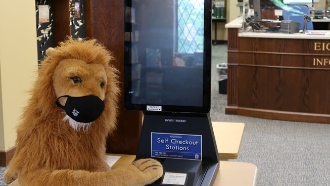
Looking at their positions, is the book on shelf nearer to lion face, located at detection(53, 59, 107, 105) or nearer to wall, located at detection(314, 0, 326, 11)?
lion face, located at detection(53, 59, 107, 105)

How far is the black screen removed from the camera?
121cm

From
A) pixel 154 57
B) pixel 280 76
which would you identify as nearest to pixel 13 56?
pixel 154 57

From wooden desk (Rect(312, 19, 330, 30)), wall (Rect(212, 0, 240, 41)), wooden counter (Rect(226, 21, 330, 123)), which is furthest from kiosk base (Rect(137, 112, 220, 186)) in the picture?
wall (Rect(212, 0, 240, 41))

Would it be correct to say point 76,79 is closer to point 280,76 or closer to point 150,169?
point 150,169

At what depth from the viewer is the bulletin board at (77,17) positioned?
13.0 feet

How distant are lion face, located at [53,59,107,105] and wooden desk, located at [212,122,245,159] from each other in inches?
24.5

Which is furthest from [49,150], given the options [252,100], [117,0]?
[252,100]

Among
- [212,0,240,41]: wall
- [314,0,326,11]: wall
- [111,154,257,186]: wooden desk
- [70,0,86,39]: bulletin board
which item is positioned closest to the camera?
[111,154,257,186]: wooden desk

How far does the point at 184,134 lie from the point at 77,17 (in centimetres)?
302

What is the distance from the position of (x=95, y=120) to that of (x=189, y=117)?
0.92 feet

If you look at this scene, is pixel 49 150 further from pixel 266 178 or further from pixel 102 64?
pixel 266 178

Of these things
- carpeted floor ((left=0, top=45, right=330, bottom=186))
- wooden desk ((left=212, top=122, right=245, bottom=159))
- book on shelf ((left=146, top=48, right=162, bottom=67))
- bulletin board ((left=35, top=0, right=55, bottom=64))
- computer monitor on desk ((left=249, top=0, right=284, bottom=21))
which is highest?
computer monitor on desk ((left=249, top=0, right=284, bottom=21))

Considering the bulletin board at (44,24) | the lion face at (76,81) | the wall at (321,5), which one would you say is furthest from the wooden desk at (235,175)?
the wall at (321,5)

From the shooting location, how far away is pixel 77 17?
4023 millimetres
